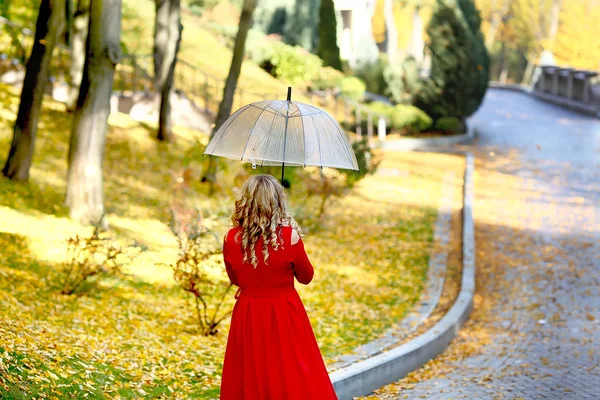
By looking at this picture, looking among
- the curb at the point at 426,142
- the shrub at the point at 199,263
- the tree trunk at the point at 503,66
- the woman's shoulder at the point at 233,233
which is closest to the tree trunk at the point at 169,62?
the shrub at the point at 199,263

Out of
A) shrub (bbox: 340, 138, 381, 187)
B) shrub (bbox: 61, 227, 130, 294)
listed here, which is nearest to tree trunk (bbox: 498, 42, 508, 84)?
shrub (bbox: 340, 138, 381, 187)

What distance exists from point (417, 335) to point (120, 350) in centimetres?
359

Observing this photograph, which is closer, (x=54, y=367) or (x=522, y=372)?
(x=54, y=367)

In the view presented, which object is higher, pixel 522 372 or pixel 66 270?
pixel 66 270

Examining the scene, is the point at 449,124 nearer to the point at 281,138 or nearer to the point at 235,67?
the point at 235,67

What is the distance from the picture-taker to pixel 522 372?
838cm

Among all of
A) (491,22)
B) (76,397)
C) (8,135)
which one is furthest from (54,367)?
(491,22)

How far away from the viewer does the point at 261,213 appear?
15.5ft

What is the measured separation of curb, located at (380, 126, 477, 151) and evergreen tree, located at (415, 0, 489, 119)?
1198 millimetres

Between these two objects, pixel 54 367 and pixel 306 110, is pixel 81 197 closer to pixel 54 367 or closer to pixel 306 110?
pixel 54 367

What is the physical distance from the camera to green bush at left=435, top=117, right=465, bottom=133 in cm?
3038

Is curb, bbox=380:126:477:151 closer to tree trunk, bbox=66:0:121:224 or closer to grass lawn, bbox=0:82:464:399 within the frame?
grass lawn, bbox=0:82:464:399

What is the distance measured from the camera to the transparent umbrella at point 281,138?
5.83 metres

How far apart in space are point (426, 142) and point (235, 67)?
1451 centimetres
